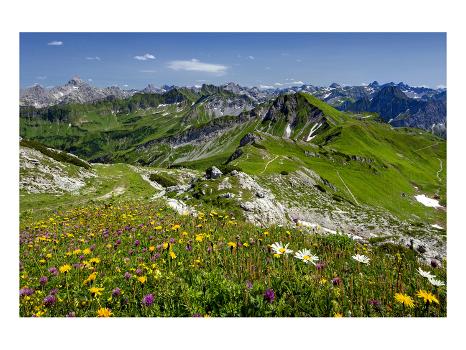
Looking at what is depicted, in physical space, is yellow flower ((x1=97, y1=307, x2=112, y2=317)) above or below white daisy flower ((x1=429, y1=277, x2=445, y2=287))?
below

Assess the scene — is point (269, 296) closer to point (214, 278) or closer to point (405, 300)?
point (214, 278)

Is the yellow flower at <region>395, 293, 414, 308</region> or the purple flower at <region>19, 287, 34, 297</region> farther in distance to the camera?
the purple flower at <region>19, 287, 34, 297</region>

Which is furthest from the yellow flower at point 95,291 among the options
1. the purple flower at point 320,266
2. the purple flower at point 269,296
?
the purple flower at point 320,266

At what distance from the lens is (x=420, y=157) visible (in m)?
198

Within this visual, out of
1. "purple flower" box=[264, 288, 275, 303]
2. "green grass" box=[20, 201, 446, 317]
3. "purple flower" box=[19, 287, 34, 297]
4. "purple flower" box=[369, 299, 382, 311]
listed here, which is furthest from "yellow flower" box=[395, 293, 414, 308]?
"purple flower" box=[19, 287, 34, 297]

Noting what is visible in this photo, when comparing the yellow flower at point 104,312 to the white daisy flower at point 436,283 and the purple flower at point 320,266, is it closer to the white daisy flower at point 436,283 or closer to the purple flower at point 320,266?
the purple flower at point 320,266

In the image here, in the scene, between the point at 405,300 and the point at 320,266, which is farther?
the point at 320,266

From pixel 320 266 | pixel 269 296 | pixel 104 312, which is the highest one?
pixel 320 266

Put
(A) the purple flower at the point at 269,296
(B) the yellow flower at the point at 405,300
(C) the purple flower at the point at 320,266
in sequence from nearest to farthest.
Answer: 1. (B) the yellow flower at the point at 405,300
2. (A) the purple flower at the point at 269,296
3. (C) the purple flower at the point at 320,266

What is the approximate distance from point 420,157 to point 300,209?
610 feet

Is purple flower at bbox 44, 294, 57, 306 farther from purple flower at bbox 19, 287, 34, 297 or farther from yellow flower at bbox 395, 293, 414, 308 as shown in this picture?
yellow flower at bbox 395, 293, 414, 308

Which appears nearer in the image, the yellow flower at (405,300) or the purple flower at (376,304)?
the yellow flower at (405,300)

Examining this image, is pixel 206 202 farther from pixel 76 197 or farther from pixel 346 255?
pixel 76 197

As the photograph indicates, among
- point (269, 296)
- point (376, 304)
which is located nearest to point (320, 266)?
point (376, 304)
